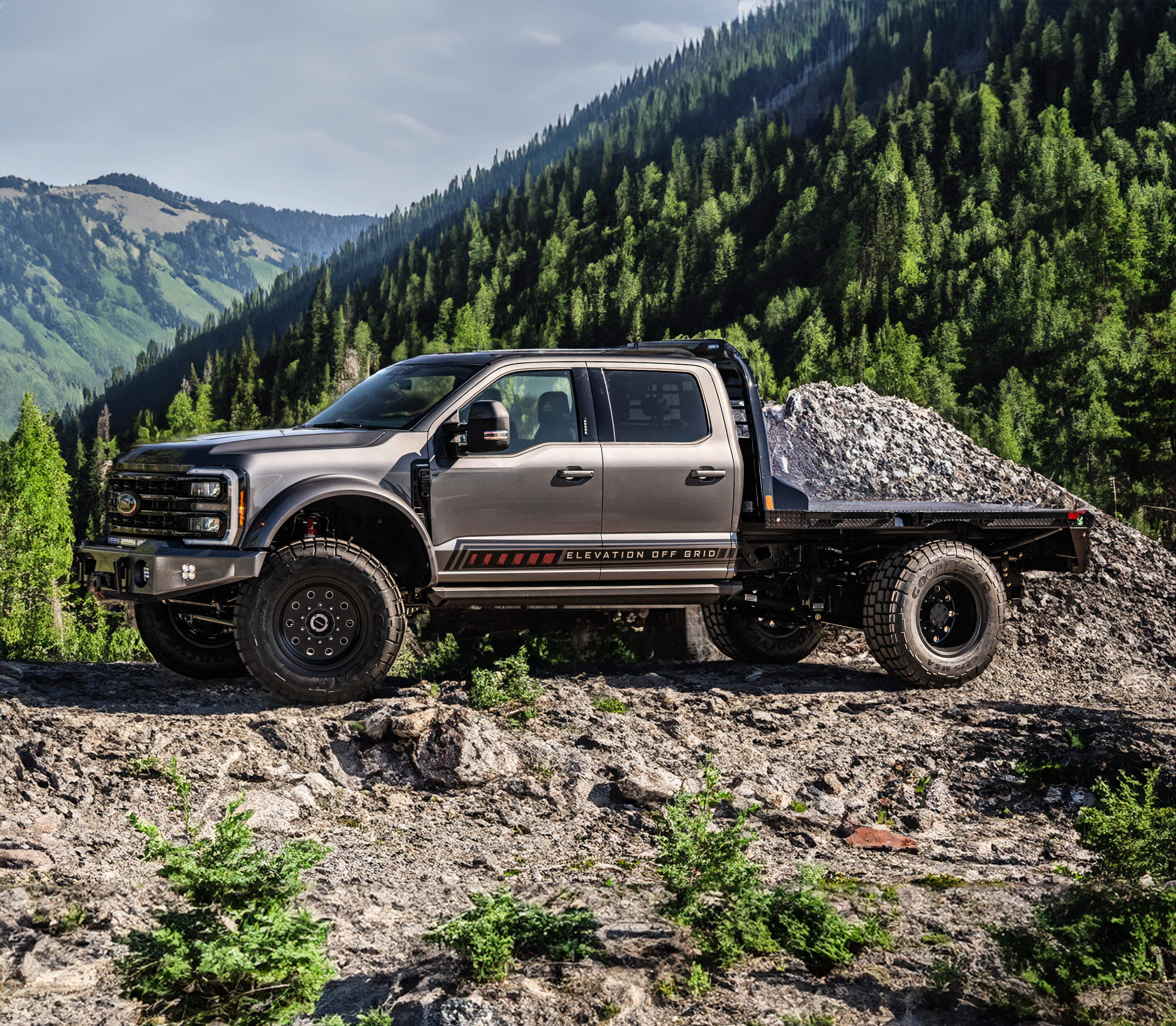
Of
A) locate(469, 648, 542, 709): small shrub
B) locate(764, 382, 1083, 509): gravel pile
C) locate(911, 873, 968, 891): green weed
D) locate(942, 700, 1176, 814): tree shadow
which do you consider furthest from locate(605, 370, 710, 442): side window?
locate(764, 382, 1083, 509): gravel pile

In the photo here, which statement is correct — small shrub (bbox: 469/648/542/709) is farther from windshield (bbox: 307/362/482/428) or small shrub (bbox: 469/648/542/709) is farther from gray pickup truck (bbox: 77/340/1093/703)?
windshield (bbox: 307/362/482/428)

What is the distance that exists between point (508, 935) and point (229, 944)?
0.93 m

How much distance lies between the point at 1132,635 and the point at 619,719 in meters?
6.08

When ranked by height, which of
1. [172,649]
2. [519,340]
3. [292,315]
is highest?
[292,315]

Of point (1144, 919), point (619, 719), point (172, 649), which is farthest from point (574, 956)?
point (172, 649)

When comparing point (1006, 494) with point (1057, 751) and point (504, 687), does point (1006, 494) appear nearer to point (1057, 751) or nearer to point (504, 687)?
point (1057, 751)

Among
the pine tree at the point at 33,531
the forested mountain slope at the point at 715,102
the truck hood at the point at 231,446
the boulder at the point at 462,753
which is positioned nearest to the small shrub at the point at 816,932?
the boulder at the point at 462,753

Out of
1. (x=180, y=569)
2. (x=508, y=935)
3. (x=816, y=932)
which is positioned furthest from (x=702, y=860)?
(x=180, y=569)

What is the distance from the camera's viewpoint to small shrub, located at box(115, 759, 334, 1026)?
3205 mm

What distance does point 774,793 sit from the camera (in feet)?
19.1

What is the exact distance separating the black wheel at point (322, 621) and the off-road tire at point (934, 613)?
12.1ft

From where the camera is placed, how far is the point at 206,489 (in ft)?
20.6

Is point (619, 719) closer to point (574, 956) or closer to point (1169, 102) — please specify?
point (574, 956)

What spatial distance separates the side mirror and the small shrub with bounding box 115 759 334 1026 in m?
3.30
